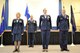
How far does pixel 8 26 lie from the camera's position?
13836 mm

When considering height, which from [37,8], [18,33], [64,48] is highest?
[37,8]

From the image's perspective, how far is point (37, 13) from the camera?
14062mm

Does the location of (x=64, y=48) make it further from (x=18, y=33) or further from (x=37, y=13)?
(x=37, y=13)

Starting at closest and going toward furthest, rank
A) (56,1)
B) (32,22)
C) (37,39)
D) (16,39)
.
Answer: (16,39)
(32,22)
(37,39)
(56,1)

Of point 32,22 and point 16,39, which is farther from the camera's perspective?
point 32,22

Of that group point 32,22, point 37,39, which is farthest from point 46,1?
point 32,22

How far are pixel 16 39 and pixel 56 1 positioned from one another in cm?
675

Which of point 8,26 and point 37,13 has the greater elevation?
point 37,13

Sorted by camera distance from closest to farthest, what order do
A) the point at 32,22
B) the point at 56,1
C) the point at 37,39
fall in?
1. the point at 32,22
2. the point at 37,39
3. the point at 56,1

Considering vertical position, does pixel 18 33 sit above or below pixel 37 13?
below

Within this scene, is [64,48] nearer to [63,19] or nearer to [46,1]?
[63,19]

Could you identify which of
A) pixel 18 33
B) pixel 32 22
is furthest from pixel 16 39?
pixel 32 22

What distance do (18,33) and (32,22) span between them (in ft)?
9.58

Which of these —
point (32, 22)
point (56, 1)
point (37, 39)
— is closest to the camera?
point (32, 22)
